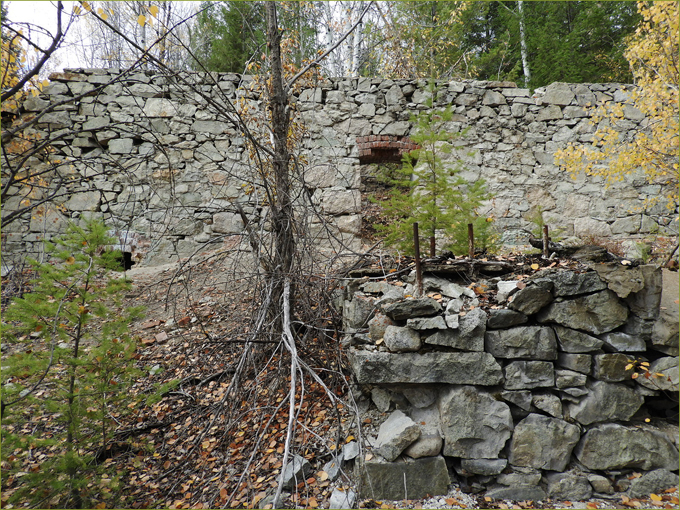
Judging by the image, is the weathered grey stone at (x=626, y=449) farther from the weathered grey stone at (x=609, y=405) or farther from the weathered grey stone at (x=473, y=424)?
the weathered grey stone at (x=473, y=424)

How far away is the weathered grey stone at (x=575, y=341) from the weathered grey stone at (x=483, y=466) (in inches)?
34.8

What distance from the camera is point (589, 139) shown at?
6254mm

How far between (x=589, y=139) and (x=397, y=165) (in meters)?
3.27

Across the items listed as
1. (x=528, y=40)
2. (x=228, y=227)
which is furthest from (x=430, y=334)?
(x=528, y=40)

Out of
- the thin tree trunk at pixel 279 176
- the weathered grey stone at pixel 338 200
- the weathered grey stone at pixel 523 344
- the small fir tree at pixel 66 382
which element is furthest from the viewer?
the weathered grey stone at pixel 338 200

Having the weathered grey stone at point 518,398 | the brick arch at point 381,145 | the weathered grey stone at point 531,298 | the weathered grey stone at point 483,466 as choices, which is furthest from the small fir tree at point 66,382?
the brick arch at point 381,145

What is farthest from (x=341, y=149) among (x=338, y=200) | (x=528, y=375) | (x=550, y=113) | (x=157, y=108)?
(x=528, y=375)

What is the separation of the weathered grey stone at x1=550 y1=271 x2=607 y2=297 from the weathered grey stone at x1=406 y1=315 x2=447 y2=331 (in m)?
0.85

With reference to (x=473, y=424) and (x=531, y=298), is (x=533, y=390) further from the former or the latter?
(x=531, y=298)

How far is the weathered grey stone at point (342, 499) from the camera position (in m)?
2.18

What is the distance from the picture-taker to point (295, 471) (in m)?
2.24

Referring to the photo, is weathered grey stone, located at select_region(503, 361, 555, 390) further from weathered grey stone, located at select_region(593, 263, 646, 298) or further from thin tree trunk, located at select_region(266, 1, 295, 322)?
thin tree trunk, located at select_region(266, 1, 295, 322)

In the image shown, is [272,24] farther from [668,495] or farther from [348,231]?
[668,495]

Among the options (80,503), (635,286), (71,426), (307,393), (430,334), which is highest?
(635,286)
